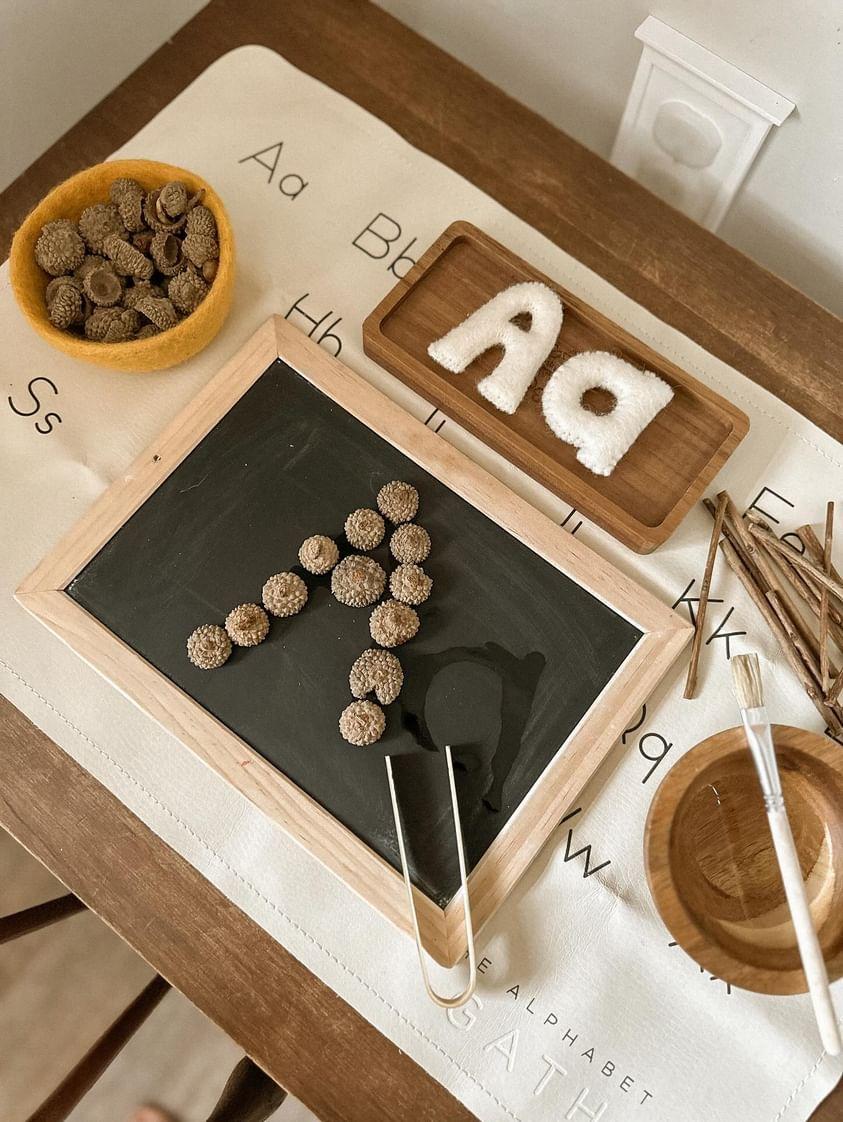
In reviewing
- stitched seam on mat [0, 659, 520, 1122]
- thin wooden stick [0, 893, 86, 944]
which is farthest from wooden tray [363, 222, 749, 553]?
thin wooden stick [0, 893, 86, 944]

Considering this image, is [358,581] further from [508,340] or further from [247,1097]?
[247,1097]

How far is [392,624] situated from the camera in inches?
28.2

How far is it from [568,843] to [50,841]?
0.39 meters

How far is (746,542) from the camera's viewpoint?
762 mm

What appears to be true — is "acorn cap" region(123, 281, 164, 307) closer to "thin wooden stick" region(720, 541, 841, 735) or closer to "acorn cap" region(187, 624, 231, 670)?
"acorn cap" region(187, 624, 231, 670)

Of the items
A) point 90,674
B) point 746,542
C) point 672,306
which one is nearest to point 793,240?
point 672,306

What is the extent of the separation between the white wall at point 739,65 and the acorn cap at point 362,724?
0.62 m

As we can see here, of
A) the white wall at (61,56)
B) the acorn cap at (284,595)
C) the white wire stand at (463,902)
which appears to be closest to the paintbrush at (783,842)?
the white wire stand at (463,902)

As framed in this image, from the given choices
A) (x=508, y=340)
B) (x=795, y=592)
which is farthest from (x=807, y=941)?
(x=508, y=340)

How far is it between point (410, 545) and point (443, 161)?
378mm

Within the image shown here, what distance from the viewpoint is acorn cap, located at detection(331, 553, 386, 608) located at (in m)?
0.73

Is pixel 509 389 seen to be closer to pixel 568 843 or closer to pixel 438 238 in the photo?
pixel 438 238

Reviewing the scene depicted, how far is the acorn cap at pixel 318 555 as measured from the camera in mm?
736

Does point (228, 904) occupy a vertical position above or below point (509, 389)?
below
